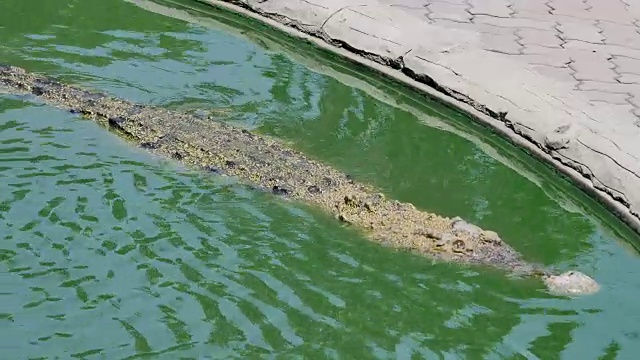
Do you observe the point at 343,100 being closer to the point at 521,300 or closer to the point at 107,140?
the point at 107,140

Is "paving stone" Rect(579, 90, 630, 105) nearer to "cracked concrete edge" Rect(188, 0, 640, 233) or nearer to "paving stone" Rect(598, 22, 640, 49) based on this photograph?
"cracked concrete edge" Rect(188, 0, 640, 233)

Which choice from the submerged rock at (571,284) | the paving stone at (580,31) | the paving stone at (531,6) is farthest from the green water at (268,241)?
the paving stone at (531,6)

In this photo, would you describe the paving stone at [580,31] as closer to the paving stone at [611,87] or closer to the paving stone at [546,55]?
the paving stone at [546,55]

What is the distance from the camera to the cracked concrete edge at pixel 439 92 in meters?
7.26

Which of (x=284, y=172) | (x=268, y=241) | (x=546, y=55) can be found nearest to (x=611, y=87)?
(x=546, y=55)

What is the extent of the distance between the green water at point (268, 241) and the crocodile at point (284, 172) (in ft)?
0.44

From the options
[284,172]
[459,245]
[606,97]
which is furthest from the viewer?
[606,97]

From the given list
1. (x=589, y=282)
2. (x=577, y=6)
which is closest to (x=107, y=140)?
(x=589, y=282)

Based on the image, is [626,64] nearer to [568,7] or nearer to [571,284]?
[568,7]

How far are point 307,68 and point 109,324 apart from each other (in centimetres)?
410

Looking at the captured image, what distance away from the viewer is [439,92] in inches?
337

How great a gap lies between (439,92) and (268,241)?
2779mm

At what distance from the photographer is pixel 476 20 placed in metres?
9.73

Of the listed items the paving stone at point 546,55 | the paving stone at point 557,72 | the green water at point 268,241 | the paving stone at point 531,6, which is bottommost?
the green water at point 268,241
